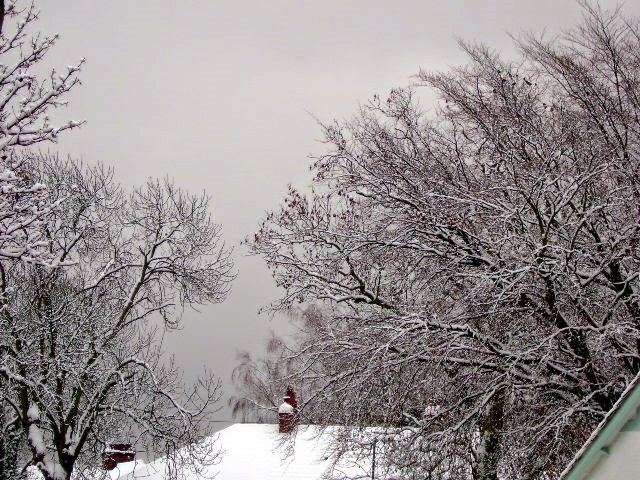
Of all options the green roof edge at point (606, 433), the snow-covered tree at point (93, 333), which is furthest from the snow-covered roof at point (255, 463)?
the green roof edge at point (606, 433)

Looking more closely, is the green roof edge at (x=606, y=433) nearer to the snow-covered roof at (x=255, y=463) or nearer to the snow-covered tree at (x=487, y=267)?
the snow-covered tree at (x=487, y=267)

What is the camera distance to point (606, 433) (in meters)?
2.17

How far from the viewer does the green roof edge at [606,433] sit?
2154 mm

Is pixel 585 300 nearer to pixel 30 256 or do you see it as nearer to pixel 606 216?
pixel 606 216

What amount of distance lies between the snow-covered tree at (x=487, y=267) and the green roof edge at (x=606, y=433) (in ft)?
19.6

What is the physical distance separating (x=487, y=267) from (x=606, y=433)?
7.32 meters

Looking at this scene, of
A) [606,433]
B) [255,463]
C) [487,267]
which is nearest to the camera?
[606,433]

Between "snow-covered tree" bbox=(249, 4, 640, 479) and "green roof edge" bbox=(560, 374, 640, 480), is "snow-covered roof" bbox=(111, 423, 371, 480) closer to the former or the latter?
"snow-covered tree" bbox=(249, 4, 640, 479)

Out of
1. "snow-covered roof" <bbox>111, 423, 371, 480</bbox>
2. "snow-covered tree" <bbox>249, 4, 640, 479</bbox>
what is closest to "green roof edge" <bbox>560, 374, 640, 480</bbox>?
"snow-covered tree" <bbox>249, 4, 640, 479</bbox>

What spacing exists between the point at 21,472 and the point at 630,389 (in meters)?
18.1

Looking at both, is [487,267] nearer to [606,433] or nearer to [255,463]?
[606,433]

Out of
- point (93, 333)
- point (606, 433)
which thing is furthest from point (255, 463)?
point (606, 433)

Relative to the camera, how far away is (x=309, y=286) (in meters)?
10.9

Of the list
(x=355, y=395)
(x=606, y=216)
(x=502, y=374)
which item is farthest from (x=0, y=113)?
(x=606, y=216)
